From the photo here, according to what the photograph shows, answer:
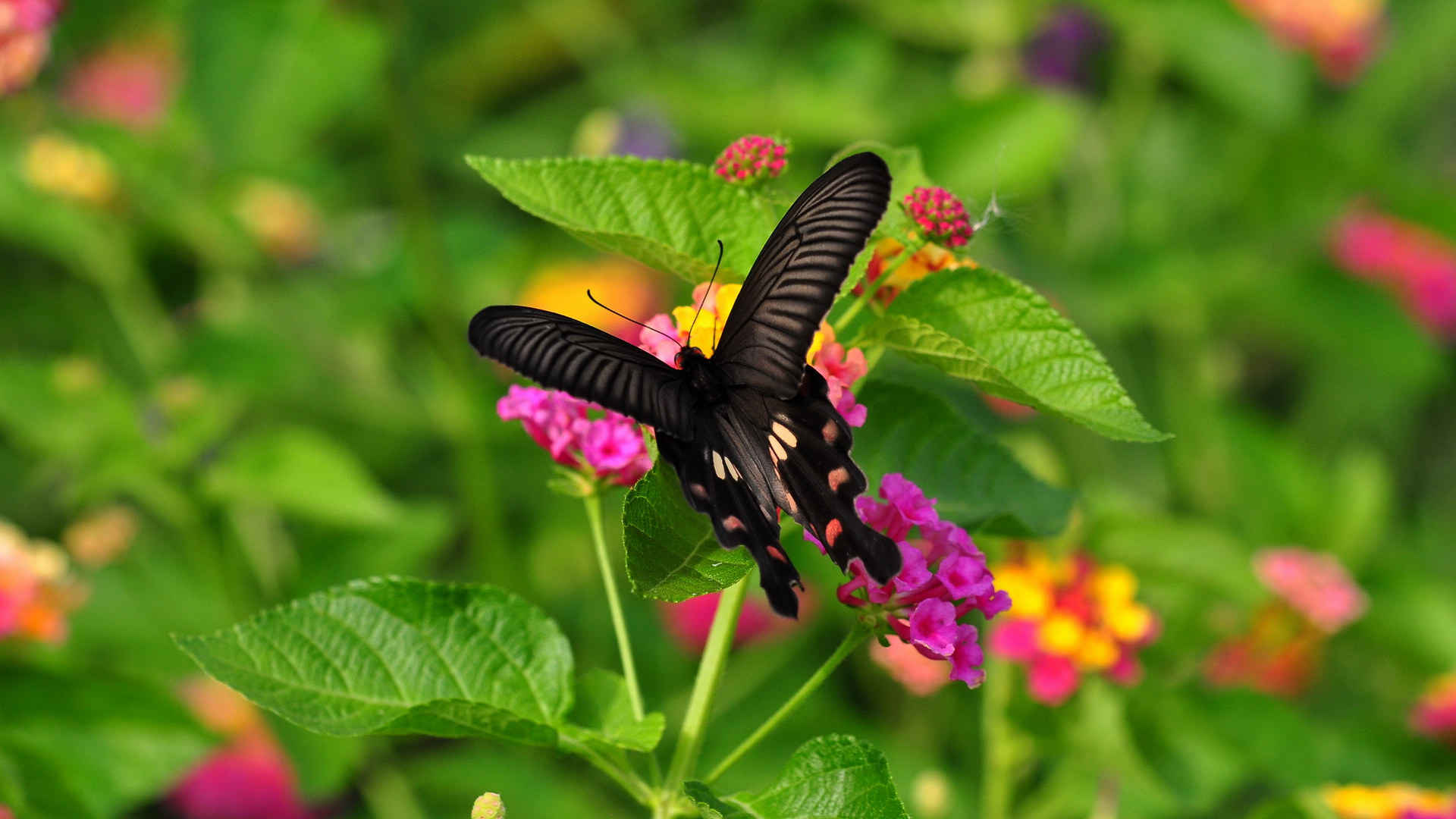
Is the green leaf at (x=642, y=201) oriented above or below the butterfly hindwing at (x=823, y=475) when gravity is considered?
above

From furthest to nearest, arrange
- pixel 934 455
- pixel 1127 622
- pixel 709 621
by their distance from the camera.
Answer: pixel 709 621 < pixel 1127 622 < pixel 934 455

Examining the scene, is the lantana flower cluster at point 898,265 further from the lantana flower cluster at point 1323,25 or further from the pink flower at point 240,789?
the lantana flower cluster at point 1323,25

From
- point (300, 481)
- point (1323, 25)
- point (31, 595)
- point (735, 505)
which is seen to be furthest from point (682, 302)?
point (735, 505)

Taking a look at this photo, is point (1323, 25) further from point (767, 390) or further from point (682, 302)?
point (767, 390)

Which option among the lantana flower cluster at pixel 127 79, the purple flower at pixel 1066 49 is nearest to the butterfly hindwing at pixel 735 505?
the purple flower at pixel 1066 49

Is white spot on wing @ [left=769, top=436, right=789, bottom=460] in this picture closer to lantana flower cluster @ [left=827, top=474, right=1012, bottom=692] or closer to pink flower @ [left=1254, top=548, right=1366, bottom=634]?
lantana flower cluster @ [left=827, top=474, right=1012, bottom=692]

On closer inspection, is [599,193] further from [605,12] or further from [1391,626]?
[605,12]
